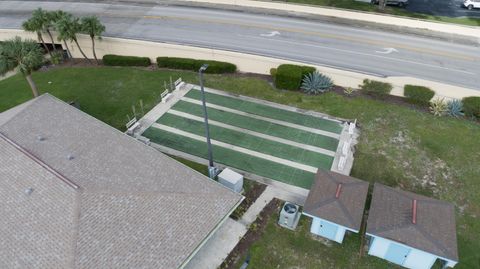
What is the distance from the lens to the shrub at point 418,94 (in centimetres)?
3212

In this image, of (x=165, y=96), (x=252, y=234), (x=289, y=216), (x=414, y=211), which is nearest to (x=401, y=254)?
(x=414, y=211)

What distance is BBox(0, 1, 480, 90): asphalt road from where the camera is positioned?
119 ft

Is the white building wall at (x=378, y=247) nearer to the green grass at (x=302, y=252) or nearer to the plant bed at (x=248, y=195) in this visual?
the green grass at (x=302, y=252)

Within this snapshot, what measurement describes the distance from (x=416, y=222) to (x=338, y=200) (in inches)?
173

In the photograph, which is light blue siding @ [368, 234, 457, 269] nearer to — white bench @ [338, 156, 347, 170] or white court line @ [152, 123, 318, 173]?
white bench @ [338, 156, 347, 170]

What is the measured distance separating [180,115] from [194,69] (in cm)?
772

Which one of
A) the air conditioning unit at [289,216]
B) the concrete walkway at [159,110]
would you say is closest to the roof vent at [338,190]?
the air conditioning unit at [289,216]

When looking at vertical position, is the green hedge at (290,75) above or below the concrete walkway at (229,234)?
above

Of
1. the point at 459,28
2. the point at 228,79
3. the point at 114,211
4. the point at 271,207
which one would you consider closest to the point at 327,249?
the point at 271,207

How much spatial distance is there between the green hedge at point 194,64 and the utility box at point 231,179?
51.1 feet

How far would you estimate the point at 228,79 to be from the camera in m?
36.8

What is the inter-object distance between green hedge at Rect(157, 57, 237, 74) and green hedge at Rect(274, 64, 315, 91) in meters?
5.58

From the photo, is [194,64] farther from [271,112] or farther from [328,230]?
[328,230]

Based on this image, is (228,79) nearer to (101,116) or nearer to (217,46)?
(217,46)
